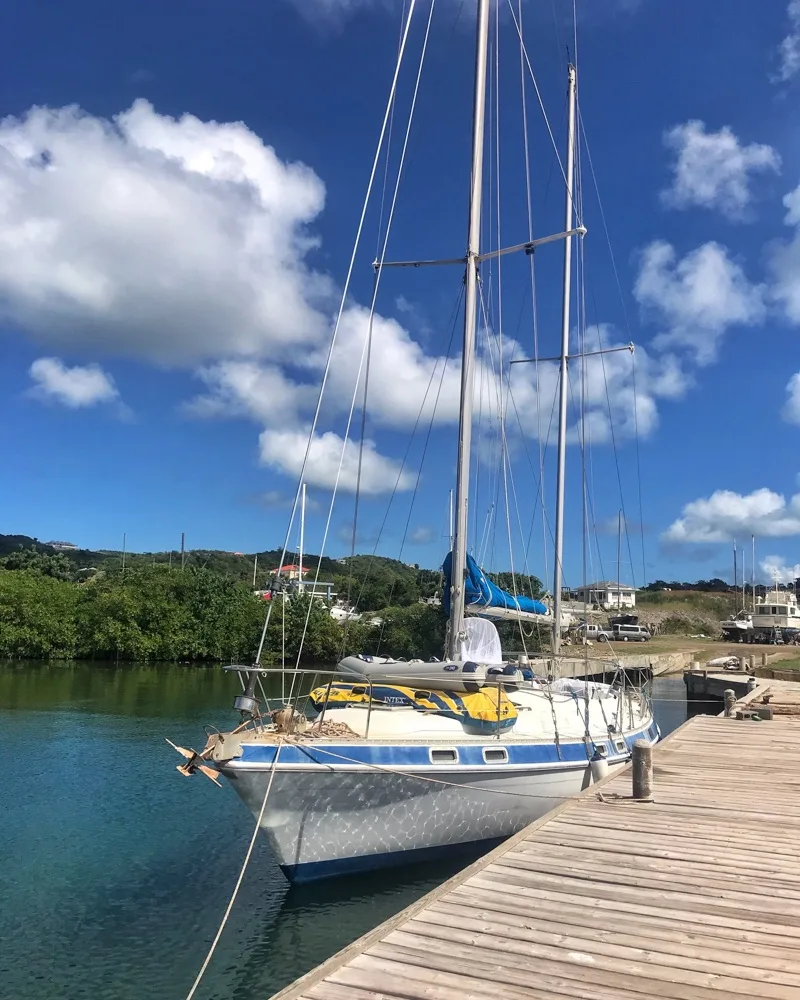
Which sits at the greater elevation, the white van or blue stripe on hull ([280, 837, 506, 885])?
the white van

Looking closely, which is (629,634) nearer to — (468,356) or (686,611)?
(686,611)

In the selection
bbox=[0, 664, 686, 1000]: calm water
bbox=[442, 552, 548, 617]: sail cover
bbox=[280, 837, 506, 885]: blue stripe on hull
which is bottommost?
bbox=[0, 664, 686, 1000]: calm water

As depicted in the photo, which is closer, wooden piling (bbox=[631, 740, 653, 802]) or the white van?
wooden piling (bbox=[631, 740, 653, 802])

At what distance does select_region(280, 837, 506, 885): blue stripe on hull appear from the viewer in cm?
1110

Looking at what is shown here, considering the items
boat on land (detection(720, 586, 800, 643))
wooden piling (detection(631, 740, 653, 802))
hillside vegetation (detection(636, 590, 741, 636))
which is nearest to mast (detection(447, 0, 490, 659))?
wooden piling (detection(631, 740, 653, 802))

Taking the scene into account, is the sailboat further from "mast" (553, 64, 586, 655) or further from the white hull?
"mast" (553, 64, 586, 655)

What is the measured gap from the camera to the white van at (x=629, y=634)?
2677 inches

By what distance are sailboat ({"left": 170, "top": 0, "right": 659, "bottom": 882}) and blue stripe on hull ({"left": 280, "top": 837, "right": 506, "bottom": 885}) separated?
0.02 meters

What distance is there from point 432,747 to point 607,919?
5.47m

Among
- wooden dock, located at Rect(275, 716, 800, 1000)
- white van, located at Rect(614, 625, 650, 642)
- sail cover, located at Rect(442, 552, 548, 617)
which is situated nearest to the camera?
wooden dock, located at Rect(275, 716, 800, 1000)

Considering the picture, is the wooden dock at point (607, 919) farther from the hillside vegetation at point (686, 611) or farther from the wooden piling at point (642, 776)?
the hillside vegetation at point (686, 611)

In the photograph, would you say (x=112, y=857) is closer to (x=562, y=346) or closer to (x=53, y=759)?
(x=53, y=759)

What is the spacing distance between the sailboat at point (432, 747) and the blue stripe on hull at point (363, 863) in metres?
0.02

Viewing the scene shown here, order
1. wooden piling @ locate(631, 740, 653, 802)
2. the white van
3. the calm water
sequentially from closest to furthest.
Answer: the calm water < wooden piling @ locate(631, 740, 653, 802) < the white van
